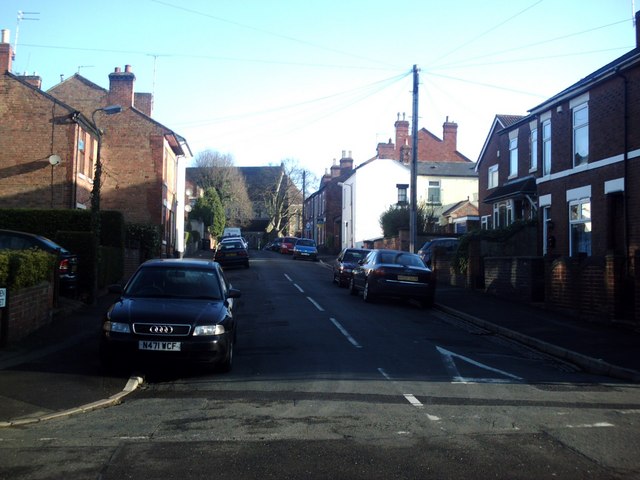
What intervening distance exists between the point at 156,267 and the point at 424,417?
5.35 meters

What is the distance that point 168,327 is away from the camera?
8422mm

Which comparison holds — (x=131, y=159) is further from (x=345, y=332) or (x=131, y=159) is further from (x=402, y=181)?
(x=402, y=181)

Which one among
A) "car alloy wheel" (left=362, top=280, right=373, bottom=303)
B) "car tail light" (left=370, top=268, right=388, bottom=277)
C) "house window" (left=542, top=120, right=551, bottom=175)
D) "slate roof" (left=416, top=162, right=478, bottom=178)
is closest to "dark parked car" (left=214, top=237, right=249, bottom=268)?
"car alloy wheel" (left=362, top=280, right=373, bottom=303)

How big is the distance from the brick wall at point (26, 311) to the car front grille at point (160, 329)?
3.05 m

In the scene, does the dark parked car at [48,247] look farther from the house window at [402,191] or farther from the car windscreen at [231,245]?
the house window at [402,191]

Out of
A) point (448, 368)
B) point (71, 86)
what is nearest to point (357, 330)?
point (448, 368)

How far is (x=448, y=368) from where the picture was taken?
32.1ft

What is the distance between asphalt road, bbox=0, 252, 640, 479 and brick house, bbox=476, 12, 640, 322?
442cm

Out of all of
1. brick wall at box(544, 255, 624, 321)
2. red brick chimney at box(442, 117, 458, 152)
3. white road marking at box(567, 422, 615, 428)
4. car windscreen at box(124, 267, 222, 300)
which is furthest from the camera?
red brick chimney at box(442, 117, 458, 152)

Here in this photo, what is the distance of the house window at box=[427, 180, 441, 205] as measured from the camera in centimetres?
5003

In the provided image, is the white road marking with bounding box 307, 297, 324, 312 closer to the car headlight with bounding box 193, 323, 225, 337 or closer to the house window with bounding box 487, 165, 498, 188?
the car headlight with bounding box 193, 323, 225, 337

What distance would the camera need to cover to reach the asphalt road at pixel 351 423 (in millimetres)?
5086

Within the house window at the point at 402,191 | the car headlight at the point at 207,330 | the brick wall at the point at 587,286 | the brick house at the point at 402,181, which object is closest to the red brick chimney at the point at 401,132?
the brick house at the point at 402,181

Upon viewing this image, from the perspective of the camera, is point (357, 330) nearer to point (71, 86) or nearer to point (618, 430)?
point (618, 430)
